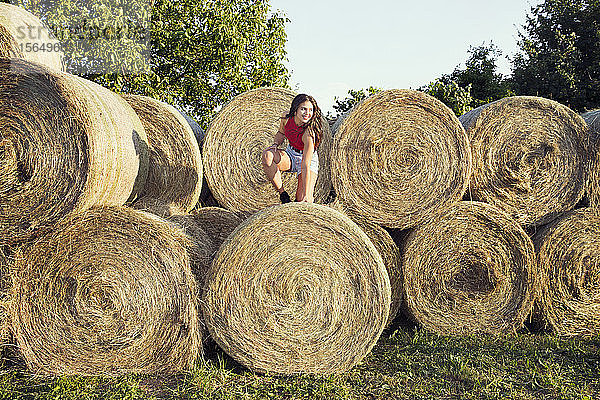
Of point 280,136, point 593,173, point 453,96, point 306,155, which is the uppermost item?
point 453,96

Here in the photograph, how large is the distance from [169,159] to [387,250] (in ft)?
7.26

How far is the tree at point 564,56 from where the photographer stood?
1608 cm

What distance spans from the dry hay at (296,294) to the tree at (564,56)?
14.3 meters

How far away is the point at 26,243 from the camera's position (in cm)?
369

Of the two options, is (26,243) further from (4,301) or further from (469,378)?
(469,378)

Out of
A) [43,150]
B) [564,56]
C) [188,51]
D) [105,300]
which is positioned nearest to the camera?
[43,150]

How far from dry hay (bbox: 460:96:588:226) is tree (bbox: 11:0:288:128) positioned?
8.94 meters

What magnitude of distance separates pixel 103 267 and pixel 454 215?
9.93ft

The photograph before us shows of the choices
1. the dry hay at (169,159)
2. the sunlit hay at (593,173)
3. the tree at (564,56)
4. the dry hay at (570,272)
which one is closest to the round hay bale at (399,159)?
the dry hay at (570,272)

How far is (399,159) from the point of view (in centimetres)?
470

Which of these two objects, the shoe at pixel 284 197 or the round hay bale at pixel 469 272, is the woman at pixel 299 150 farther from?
the round hay bale at pixel 469 272

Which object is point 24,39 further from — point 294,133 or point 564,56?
point 564,56

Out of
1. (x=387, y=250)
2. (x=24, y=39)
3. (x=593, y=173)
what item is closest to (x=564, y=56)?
(x=593, y=173)

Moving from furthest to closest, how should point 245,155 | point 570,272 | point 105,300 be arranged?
point 245,155 < point 570,272 < point 105,300
